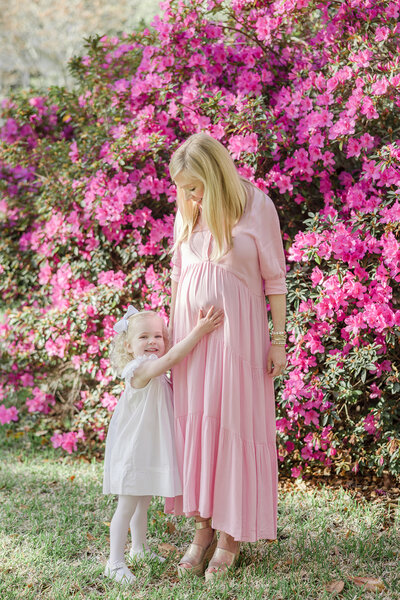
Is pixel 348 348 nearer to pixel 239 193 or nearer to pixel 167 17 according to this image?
pixel 239 193

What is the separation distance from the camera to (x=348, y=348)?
11.7 ft

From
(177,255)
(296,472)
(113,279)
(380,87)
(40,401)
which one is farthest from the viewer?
(40,401)

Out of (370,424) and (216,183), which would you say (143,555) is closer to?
(370,424)

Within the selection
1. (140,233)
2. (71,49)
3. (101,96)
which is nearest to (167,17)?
(101,96)

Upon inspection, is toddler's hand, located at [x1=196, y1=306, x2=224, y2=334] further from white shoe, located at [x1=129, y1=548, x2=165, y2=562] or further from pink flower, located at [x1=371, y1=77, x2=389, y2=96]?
pink flower, located at [x1=371, y1=77, x2=389, y2=96]

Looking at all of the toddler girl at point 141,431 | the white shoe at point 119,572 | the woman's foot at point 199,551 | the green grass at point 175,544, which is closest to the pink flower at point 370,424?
the green grass at point 175,544

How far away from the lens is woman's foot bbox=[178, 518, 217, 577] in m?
2.76

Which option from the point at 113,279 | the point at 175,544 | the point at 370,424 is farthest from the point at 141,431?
the point at 113,279

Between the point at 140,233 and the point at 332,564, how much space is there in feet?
7.85

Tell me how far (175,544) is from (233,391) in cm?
99

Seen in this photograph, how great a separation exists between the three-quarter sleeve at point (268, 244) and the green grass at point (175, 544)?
1.17 meters

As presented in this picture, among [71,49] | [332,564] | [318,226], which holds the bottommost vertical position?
[332,564]

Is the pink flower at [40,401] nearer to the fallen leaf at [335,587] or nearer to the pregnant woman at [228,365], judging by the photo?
the pregnant woman at [228,365]

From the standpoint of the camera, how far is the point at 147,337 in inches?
111
